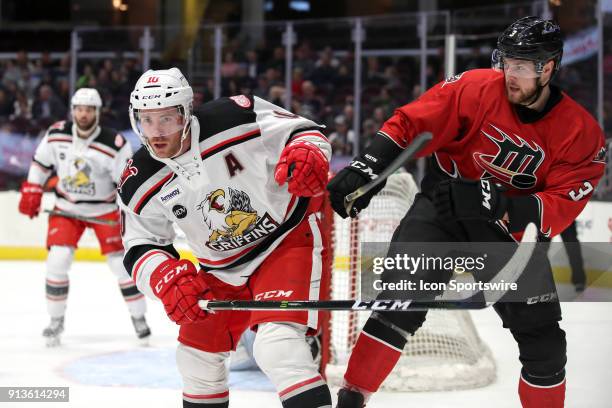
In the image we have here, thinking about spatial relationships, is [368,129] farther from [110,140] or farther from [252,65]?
[110,140]

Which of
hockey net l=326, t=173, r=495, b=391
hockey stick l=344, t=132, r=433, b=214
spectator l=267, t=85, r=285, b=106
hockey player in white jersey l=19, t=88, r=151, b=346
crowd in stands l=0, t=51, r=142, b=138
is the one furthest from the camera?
crowd in stands l=0, t=51, r=142, b=138

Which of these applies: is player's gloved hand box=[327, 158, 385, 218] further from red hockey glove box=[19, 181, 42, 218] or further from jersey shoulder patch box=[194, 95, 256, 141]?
red hockey glove box=[19, 181, 42, 218]

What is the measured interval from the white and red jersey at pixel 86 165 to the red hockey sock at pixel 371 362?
2.47m

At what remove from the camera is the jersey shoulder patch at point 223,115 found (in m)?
2.40

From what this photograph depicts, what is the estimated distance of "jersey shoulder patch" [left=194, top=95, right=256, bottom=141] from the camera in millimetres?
2398

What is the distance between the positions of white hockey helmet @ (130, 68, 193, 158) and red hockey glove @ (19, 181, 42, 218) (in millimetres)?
2522

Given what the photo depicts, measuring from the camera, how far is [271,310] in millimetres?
2281

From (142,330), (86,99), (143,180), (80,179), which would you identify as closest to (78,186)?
(80,179)

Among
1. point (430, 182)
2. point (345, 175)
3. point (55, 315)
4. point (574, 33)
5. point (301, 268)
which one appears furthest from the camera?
point (574, 33)

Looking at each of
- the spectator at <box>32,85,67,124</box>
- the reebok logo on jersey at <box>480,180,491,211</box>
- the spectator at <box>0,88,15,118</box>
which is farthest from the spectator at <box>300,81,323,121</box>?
the reebok logo on jersey at <box>480,180,491,211</box>

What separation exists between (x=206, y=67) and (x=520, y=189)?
5806mm

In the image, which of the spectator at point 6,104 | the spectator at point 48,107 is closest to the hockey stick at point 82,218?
the spectator at point 48,107

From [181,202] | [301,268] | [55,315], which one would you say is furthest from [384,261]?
[55,315]

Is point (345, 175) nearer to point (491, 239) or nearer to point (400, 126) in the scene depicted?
point (400, 126)
